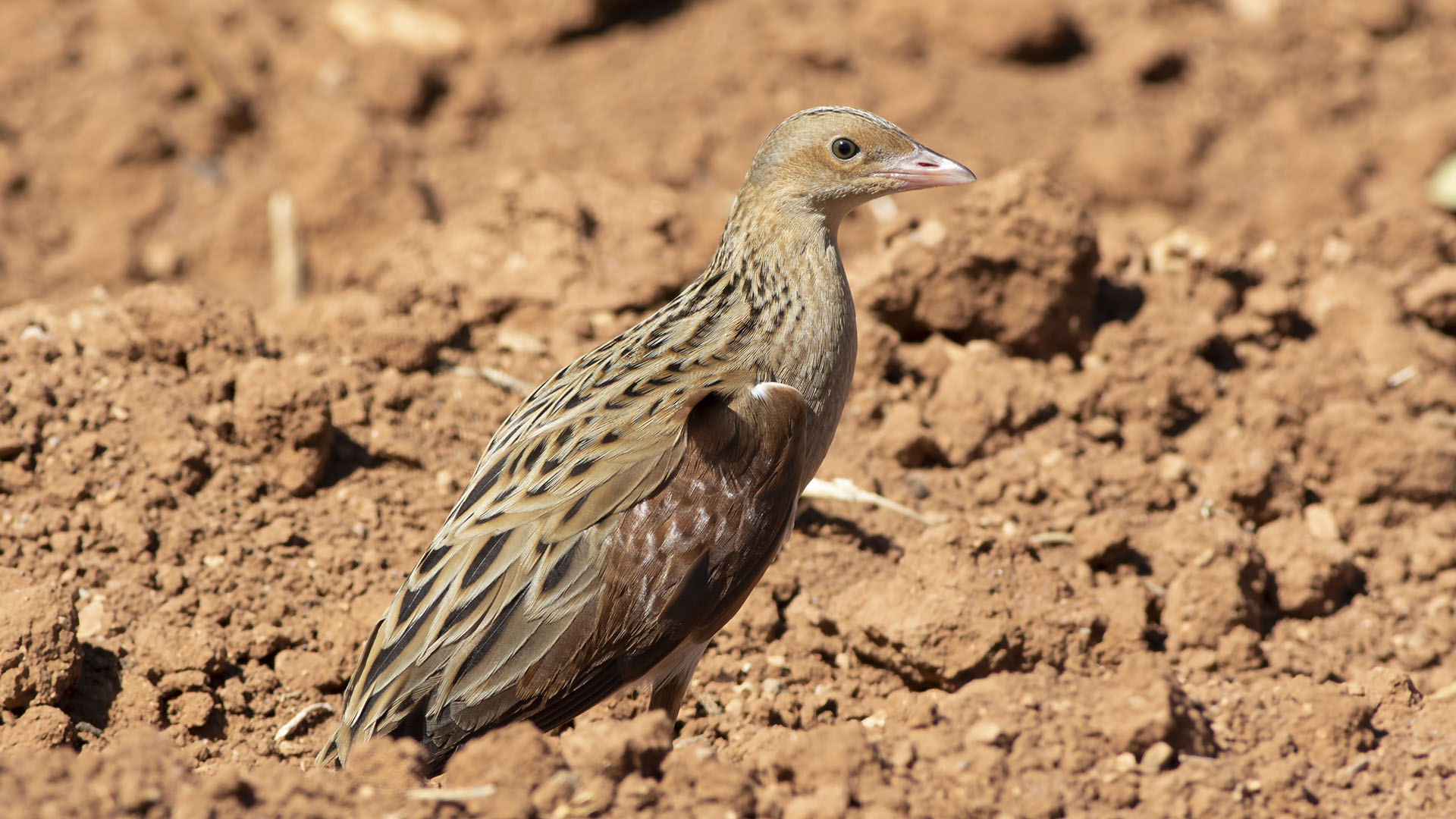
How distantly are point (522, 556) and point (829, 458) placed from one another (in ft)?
7.37

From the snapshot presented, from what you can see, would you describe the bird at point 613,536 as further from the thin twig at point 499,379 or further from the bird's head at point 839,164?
the thin twig at point 499,379

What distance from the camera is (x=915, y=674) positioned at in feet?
17.0

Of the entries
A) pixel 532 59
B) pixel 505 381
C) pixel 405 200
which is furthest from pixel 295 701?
pixel 532 59

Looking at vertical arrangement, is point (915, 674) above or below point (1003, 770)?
below

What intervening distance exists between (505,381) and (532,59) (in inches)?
202

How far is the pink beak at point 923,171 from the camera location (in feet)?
17.5

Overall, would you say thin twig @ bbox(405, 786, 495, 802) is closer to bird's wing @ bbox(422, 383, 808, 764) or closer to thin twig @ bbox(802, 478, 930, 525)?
bird's wing @ bbox(422, 383, 808, 764)

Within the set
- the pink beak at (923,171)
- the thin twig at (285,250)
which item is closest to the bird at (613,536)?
the pink beak at (923,171)

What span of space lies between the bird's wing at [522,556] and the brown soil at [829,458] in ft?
1.48

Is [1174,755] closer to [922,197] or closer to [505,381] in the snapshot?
[505,381]

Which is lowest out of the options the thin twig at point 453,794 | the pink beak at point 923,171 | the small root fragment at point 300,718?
the small root fragment at point 300,718

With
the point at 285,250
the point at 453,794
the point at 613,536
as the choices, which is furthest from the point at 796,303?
the point at 285,250

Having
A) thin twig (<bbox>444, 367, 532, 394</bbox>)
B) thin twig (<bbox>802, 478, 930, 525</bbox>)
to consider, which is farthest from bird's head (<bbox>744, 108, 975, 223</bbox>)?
thin twig (<bbox>444, 367, 532, 394</bbox>)

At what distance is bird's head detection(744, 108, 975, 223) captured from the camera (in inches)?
208
